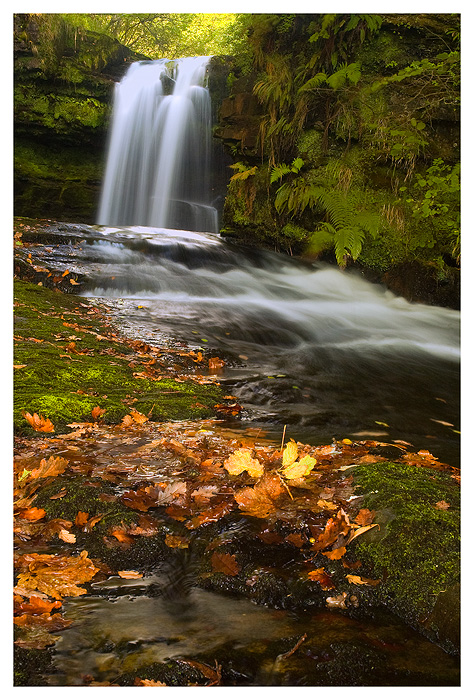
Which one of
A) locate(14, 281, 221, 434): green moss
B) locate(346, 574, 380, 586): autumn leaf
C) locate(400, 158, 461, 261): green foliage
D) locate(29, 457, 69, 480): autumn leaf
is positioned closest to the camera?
locate(346, 574, 380, 586): autumn leaf

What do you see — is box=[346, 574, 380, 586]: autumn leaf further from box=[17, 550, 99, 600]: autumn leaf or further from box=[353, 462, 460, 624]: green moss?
box=[17, 550, 99, 600]: autumn leaf

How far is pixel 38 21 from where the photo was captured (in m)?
12.4

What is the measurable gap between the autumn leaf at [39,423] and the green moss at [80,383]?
31 mm

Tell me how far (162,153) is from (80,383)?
11247mm

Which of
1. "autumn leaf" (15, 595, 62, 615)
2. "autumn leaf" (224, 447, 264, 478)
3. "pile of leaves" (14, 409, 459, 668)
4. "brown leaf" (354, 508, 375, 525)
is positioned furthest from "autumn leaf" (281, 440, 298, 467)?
"autumn leaf" (15, 595, 62, 615)

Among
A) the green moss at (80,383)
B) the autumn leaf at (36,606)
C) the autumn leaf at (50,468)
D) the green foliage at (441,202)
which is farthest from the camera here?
the green foliage at (441,202)

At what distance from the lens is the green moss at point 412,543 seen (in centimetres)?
139

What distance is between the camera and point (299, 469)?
6.73ft

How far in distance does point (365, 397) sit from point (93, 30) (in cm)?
1449

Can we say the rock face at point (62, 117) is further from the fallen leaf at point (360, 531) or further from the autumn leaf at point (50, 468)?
the fallen leaf at point (360, 531)

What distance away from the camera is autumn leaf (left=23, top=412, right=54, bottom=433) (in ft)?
8.37

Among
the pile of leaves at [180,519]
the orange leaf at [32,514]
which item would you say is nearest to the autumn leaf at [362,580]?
the pile of leaves at [180,519]

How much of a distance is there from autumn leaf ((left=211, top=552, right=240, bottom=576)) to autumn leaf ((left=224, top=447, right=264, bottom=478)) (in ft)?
1.58

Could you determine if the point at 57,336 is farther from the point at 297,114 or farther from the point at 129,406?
the point at 297,114
